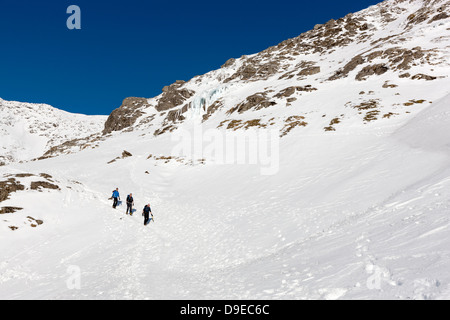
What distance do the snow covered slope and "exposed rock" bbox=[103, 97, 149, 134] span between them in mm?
54669

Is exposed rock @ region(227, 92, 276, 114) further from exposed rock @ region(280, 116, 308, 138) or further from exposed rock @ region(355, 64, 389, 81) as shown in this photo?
exposed rock @ region(355, 64, 389, 81)

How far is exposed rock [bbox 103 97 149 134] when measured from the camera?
91.8m

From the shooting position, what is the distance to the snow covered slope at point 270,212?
21.3ft

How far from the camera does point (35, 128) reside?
129875 millimetres

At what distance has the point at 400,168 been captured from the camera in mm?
14406

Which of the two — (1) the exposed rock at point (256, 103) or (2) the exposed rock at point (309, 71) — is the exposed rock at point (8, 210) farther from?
(2) the exposed rock at point (309, 71)

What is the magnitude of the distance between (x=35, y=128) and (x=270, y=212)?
494 ft

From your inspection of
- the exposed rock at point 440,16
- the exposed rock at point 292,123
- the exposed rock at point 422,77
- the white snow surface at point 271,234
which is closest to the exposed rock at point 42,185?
the white snow surface at point 271,234

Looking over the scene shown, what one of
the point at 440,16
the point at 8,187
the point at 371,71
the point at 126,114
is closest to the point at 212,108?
the point at 371,71

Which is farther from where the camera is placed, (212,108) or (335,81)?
(212,108)

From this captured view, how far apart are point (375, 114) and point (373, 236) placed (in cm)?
2671

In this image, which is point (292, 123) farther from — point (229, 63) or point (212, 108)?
point (229, 63)
